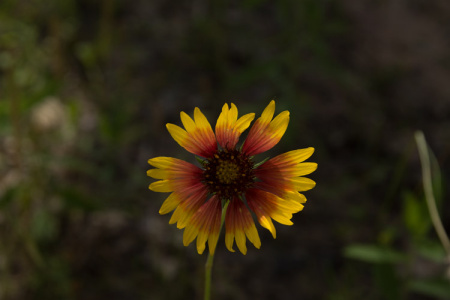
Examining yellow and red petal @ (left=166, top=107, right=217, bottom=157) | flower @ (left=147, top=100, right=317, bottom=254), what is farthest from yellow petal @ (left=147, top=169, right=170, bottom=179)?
yellow and red petal @ (left=166, top=107, right=217, bottom=157)

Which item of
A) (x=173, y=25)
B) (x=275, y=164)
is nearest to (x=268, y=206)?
(x=275, y=164)

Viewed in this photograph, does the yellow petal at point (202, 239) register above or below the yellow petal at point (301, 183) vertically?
below

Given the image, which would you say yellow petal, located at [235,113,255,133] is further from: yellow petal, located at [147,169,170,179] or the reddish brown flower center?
yellow petal, located at [147,169,170,179]

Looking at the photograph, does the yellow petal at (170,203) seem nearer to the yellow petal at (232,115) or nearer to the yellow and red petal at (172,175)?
the yellow and red petal at (172,175)

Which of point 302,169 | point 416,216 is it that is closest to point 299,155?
point 302,169

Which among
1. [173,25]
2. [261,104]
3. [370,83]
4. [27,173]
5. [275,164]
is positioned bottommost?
[275,164]

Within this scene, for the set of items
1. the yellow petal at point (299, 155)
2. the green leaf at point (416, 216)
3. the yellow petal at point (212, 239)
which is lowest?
the yellow petal at point (212, 239)

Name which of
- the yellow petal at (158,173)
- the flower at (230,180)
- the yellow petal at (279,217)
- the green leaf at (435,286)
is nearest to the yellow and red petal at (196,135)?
the flower at (230,180)

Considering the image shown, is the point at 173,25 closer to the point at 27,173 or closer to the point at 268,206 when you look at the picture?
the point at 27,173
